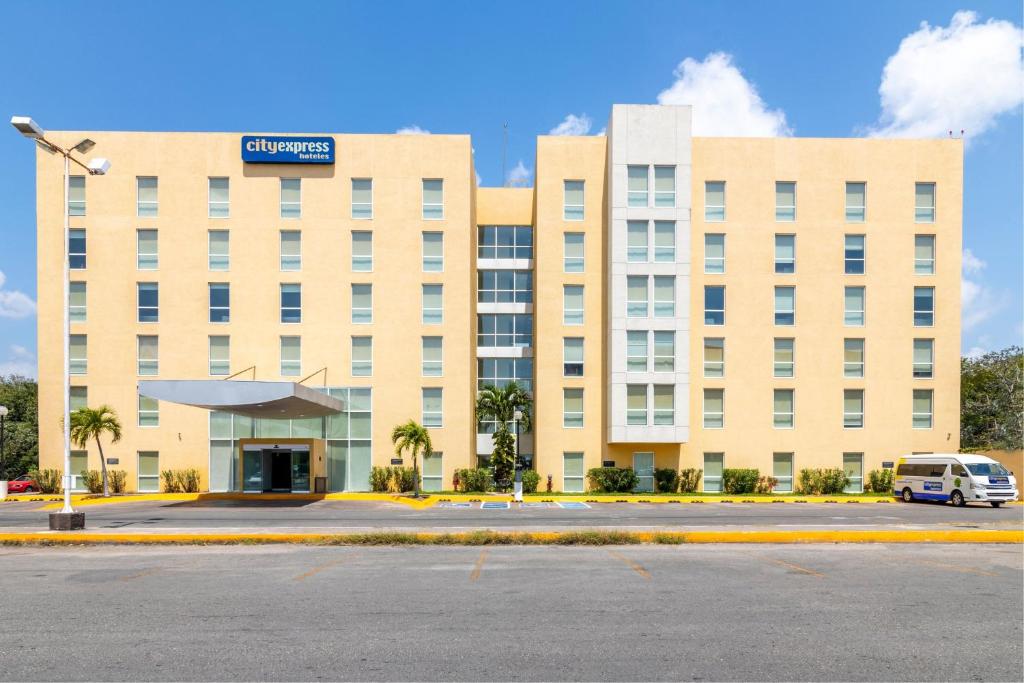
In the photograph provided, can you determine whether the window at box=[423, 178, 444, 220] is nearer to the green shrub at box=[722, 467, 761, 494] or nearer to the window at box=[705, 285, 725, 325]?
the window at box=[705, 285, 725, 325]

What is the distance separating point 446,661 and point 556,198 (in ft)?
111

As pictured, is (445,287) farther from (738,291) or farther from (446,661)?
(446,661)

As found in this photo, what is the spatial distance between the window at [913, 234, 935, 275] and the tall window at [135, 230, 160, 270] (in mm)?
42586

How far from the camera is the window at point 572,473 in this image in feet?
126

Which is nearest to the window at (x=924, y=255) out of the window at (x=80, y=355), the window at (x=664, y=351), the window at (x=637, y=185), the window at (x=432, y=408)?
the window at (x=664, y=351)

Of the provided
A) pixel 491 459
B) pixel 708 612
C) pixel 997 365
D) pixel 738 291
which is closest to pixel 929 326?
pixel 738 291

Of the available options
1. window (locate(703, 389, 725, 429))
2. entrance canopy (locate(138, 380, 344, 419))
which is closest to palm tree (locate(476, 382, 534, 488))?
window (locate(703, 389, 725, 429))

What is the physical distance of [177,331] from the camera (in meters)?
37.7

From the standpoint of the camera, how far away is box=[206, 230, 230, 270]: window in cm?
3812

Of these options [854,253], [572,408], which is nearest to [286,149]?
[572,408]

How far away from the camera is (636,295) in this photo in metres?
37.5

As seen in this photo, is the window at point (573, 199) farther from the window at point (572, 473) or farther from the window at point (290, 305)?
the window at point (290, 305)

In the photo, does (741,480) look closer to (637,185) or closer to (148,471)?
(637,185)

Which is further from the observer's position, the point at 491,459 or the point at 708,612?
the point at 491,459
